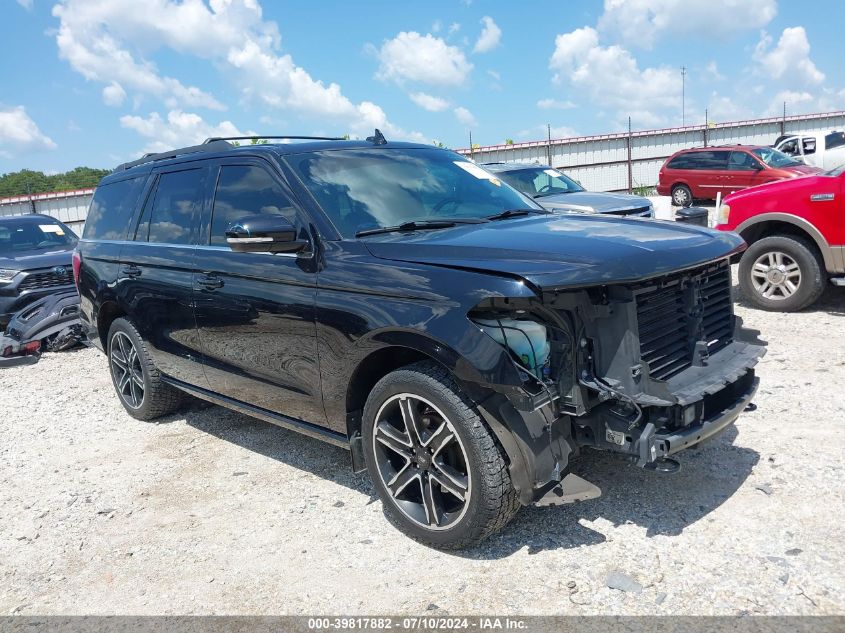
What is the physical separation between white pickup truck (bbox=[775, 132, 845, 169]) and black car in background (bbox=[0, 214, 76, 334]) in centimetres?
1853

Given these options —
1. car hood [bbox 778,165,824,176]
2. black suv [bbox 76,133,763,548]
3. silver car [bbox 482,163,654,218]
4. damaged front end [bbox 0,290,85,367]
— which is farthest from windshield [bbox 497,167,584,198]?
car hood [bbox 778,165,824,176]

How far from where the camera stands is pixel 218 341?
14.2 feet

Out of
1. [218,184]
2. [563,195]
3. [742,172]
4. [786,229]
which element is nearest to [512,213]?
[218,184]

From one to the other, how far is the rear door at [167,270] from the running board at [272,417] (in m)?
0.07

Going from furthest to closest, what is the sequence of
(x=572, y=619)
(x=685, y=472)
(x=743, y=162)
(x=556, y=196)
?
(x=743, y=162)
(x=556, y=196)
(x=685, y=472)
(x=572, y=619)

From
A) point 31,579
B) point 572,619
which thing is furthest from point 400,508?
point 31,579

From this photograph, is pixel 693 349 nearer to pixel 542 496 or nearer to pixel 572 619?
pixel 542 496

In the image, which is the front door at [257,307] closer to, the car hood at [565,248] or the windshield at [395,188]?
the windshield at [395,188]

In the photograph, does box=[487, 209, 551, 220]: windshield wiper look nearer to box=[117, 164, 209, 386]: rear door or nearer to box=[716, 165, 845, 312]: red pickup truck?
box=[117, 164, 209, 386]: rear door

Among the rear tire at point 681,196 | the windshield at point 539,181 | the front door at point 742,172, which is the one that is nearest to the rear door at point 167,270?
the windshield at point 539,181

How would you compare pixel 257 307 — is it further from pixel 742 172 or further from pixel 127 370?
pixel 742 172

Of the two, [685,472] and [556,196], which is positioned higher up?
[556,196]

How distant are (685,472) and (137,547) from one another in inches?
120

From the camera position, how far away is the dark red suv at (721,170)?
1712 cm
